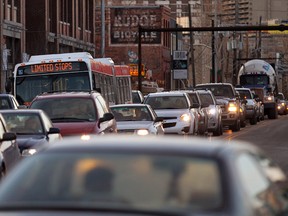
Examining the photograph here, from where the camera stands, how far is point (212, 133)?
132 feet

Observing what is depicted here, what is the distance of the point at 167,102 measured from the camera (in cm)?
3344

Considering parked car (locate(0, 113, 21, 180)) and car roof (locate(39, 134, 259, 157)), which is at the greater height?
car roof (locate(39, 134, 259, 157))

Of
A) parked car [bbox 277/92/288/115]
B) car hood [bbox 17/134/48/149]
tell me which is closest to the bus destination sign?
car hood [bbox 17/134/48/149]

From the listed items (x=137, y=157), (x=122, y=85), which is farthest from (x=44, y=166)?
(x=122, y=85)

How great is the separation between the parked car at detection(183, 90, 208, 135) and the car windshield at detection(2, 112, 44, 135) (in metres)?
14.8

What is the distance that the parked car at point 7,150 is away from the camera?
1492 centimetres

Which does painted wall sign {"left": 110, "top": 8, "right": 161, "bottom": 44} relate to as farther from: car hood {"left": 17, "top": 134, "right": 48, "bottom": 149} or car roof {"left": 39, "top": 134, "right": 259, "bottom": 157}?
car roof {"left": 39, "top": 134, "right": 259, "bottom": 157}

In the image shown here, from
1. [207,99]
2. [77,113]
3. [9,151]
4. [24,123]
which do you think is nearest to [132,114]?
[77,113]

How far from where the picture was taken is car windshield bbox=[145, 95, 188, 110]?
109 feet

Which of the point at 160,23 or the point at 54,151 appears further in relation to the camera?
the point at 160,23

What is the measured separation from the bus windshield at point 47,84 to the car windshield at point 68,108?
244 inches

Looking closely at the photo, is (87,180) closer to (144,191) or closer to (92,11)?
(144,191)

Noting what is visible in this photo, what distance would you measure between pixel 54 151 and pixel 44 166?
15cm

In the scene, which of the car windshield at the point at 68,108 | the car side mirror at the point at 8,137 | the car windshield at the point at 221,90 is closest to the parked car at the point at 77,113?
the car windshield at the point at 68,108
